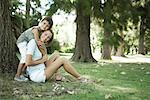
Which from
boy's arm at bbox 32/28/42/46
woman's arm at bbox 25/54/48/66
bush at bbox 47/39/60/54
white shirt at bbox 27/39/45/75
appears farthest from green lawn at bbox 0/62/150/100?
bush at bbox 47/39/60/54

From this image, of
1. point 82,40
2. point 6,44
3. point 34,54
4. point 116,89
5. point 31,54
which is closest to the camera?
point 116,89

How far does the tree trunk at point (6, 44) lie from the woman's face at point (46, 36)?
98 centimetres

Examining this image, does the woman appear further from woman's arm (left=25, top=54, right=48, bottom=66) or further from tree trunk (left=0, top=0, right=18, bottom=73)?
tree trunk (left=0, top=0, right=18, bottom=73)

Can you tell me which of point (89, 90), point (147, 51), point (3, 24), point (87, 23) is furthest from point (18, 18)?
point (147, 51)

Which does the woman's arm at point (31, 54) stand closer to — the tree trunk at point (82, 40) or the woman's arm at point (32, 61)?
the woman's arm at point (32, 61)

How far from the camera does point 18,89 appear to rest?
21.4 ft

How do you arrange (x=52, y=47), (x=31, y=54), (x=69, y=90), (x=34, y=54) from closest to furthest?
1. (x=69, y=90)
2. (x=31, y=54)
3. (x=34, y=54)
4. (x=52, y=47)

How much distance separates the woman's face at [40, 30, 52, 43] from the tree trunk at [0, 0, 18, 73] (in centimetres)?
98

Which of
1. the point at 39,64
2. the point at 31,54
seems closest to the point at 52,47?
the point at 39,64

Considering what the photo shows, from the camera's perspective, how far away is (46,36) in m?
7.40

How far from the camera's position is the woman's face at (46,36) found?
24.2 feet

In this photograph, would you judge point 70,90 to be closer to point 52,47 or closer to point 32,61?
point 32,61

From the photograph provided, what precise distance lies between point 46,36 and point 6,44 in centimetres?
112

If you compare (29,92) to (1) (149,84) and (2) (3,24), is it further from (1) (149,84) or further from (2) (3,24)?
(1) (149,84)
